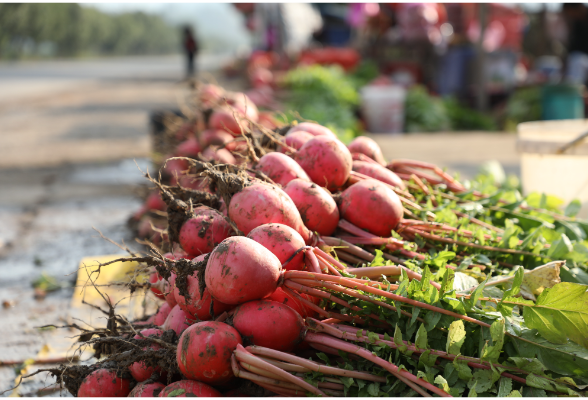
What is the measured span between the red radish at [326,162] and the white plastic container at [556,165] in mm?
1564

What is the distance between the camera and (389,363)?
4.58ft

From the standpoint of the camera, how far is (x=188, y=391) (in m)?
1.45

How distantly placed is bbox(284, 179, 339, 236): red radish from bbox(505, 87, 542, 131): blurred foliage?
919 cm

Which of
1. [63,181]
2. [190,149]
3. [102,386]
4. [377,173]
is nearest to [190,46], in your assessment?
[63,181]

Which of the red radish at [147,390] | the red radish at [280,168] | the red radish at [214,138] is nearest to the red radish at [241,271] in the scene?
the red radish at [147,390]

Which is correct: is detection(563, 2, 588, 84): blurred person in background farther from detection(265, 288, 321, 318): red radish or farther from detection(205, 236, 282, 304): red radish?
detection(205, 236, 282, 304): red radish

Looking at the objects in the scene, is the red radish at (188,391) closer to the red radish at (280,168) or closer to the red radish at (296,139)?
the red radish at (280,168)

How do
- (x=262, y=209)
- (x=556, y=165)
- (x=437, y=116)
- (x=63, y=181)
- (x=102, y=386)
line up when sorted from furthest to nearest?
(x=437, y=116) < (x=63, y=181) < (x=556, y=165) < (x=262, y=209) < (x=102, y=386)

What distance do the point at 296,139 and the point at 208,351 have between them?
1.24 meters

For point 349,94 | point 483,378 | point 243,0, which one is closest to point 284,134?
point 483,378

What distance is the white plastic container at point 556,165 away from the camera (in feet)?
9.75

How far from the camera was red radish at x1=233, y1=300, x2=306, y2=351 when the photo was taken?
4.99 feet

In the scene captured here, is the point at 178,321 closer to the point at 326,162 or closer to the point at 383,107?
the point at 326,162

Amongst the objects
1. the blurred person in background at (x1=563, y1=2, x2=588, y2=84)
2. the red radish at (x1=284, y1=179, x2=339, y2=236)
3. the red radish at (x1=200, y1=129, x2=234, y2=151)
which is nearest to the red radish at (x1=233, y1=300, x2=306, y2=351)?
the red radish at (x1=284, y1=179, x2=339, y2=236)
